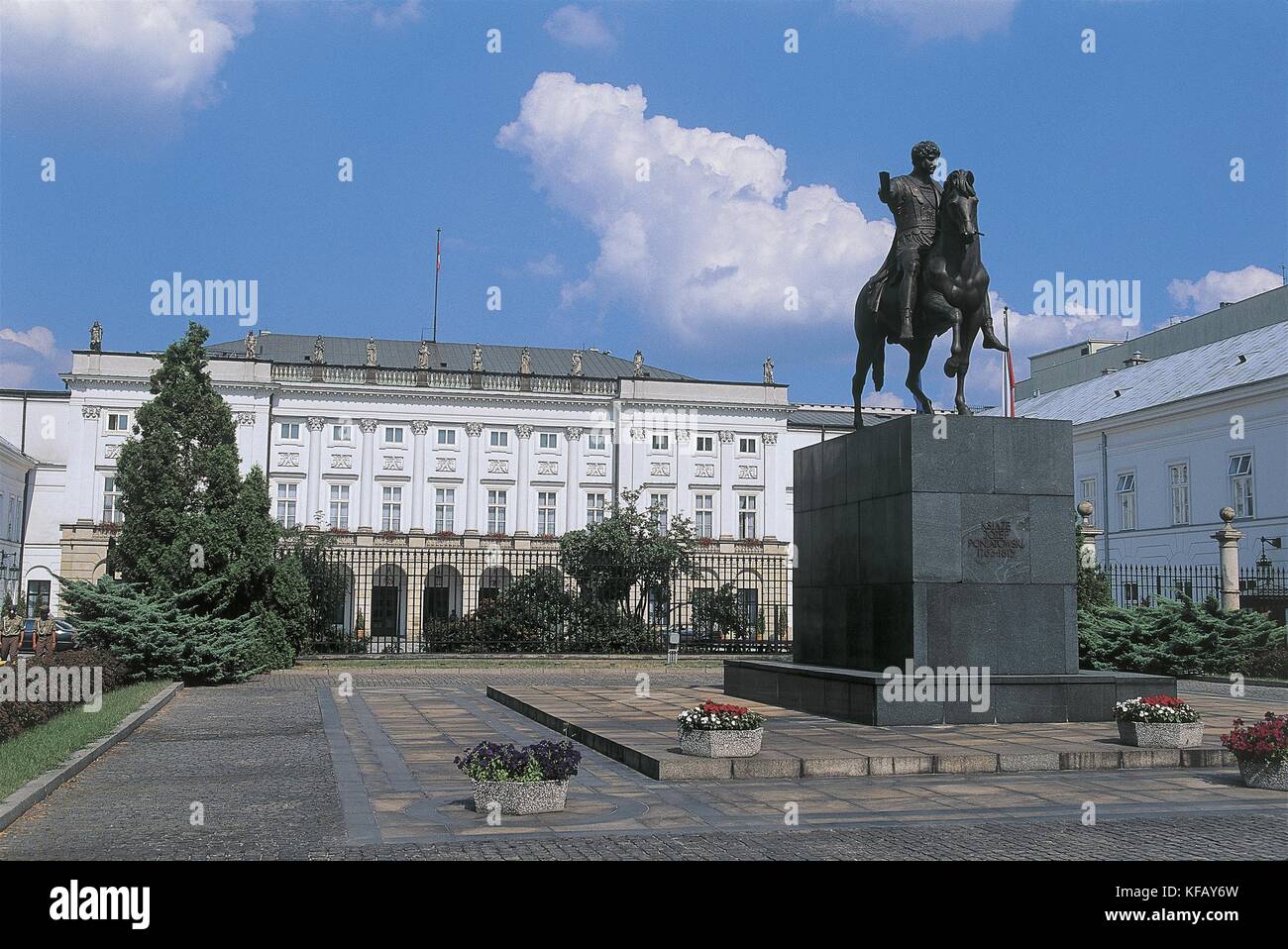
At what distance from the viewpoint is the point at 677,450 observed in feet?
224

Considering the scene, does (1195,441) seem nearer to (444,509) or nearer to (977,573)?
(977,573)

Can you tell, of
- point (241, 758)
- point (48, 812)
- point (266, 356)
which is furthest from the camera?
point (266, 356)

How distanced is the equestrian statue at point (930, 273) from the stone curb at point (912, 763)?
14.9 feet

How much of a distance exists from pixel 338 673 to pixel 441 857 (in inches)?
855

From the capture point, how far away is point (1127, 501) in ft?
165

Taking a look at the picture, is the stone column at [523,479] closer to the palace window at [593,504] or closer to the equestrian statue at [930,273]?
the palace window at [593,504]

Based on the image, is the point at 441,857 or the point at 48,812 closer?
the point at 441,857

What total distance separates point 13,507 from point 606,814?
207ft

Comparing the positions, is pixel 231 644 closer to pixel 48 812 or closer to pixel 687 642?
pixel 48 812

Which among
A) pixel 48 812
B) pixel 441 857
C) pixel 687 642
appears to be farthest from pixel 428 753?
pixel 687 642

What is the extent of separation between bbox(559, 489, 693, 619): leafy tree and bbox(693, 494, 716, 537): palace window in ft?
77.4

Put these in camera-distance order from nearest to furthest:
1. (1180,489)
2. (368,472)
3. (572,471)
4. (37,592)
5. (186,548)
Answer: (186,548)
(1180,489)
(37,592)
(368,472)
(572,471)

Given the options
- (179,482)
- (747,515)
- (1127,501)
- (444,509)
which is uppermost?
(444,509)

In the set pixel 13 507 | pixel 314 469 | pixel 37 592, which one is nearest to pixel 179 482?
pixel 314 469
